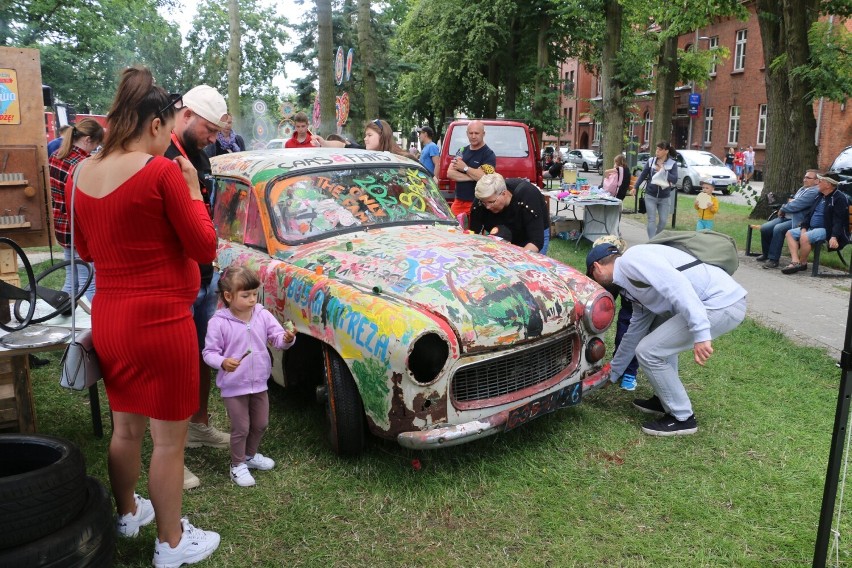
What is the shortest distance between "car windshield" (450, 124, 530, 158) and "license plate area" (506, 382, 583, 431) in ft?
29.2

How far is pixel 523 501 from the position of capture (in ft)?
11.8

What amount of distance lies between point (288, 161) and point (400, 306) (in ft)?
6.17

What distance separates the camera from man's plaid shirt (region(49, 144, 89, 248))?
4.59 meters

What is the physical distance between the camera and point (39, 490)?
93.0 inches

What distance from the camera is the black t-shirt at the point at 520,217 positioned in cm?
582

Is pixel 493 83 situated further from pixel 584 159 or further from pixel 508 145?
pixel 508 145

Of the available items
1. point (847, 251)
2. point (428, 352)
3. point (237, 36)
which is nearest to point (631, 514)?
point (428, 352)

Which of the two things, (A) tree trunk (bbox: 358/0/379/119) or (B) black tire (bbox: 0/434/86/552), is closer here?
(B) black tire (bbox: 0/434/86/552)

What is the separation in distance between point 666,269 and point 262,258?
2.55 metres

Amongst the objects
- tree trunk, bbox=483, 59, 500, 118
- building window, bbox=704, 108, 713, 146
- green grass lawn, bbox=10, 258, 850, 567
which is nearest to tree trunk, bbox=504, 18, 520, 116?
tree trunk, bbox=483, 59, 500, 118

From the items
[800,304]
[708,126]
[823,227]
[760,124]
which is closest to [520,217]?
[800,304]

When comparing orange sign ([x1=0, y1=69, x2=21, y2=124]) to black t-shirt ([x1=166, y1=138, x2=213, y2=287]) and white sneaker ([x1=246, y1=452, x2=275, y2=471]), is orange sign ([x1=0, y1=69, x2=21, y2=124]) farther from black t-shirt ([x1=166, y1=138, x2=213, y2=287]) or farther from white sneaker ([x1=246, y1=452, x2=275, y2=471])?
white sneaker ([x1=246, y1=452, x2=275, y2=471])

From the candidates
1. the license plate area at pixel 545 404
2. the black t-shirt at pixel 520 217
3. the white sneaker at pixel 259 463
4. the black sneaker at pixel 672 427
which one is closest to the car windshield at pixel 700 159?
the black t-shirt at pixel 520 217

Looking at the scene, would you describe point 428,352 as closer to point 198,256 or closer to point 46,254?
point 198,256
